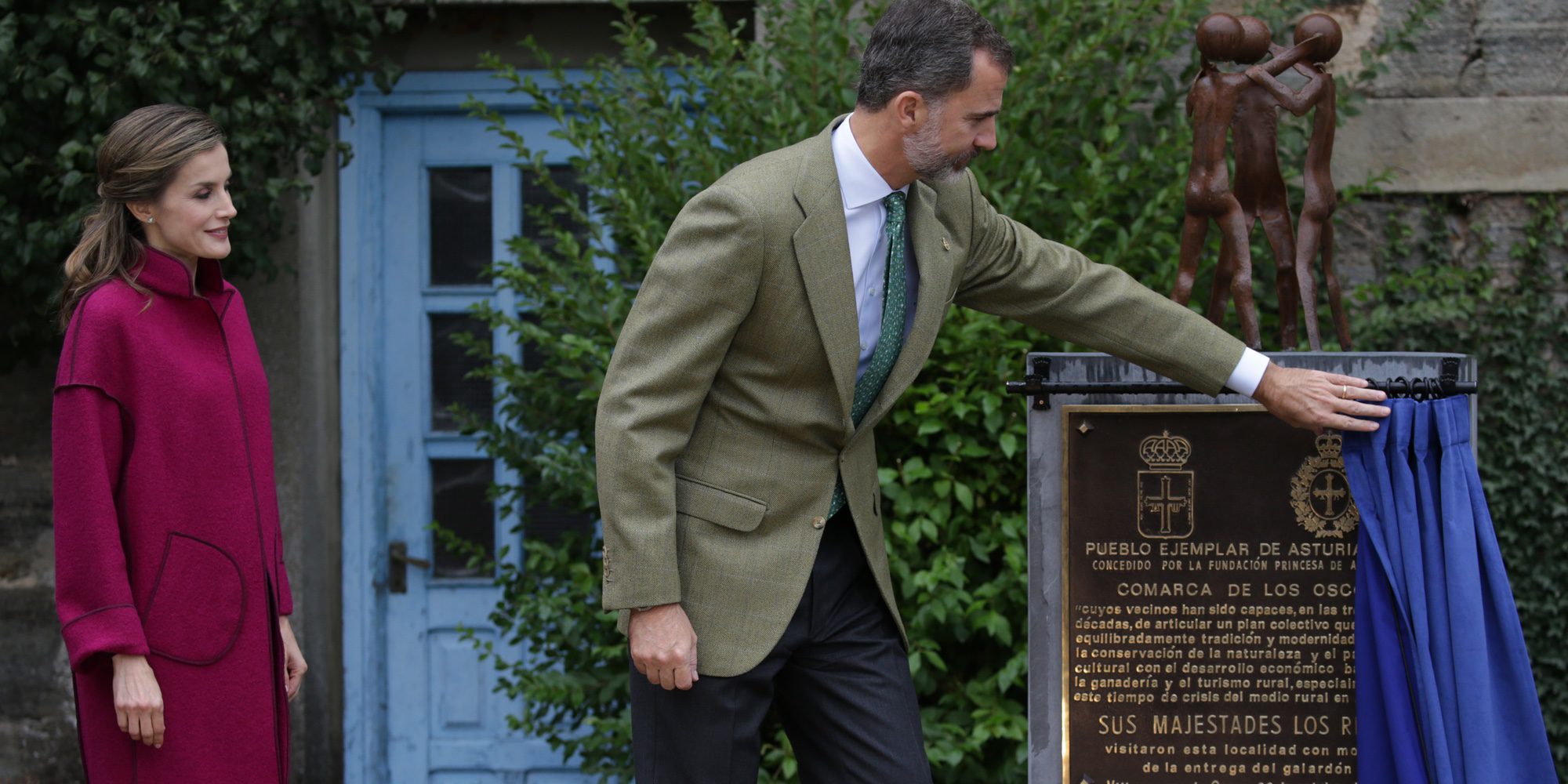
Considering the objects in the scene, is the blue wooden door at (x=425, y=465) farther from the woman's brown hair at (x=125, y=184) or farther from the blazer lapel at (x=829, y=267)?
the blazer lapel at (x=829, y=267)

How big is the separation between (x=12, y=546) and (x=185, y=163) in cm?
299

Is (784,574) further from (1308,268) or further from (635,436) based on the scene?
(1308,268)

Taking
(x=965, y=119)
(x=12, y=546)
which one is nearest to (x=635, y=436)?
(x=965, y=119)

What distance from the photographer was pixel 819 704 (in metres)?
2.59

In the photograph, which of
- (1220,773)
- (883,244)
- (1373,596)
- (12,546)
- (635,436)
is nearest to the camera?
(635,436)

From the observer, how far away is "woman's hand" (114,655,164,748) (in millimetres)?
2520

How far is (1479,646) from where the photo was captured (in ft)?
8.75

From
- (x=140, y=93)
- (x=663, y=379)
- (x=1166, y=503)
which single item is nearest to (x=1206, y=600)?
(x=1166, y=503)

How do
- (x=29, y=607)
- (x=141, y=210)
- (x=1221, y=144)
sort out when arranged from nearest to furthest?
(x=141, y=210) < (x=1221, y=144) < (x=29, y=607)

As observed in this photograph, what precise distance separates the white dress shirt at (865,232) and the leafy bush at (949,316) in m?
1.11

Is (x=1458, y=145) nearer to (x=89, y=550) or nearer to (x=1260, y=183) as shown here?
(x=1260, y=183)

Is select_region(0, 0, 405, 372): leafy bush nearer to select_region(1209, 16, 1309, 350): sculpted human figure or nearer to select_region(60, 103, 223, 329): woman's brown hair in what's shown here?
select_region(60, 103, 223, 329): woman's brown hair

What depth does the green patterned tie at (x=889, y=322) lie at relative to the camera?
8.45 ft

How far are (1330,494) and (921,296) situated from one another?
0.97m
